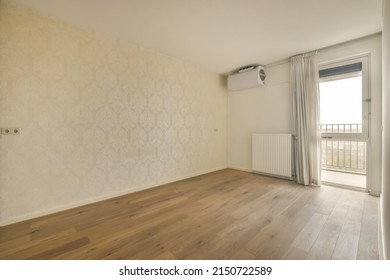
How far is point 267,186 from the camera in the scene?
2773 mm

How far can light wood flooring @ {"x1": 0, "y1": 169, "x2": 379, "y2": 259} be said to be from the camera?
1.25m

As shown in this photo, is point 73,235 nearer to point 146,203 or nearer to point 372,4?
point 146,203

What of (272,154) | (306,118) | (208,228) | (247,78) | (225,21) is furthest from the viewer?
(247,78)

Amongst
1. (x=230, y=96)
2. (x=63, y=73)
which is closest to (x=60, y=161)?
(x=63, y=73)

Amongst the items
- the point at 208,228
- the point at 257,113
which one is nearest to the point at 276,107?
the point at 257,113

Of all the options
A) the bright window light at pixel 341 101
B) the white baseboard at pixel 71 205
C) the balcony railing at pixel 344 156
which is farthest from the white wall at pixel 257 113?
the white baseboard at pixel 71 205

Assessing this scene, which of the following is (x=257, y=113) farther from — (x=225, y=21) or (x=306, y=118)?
(x=225, y=21)

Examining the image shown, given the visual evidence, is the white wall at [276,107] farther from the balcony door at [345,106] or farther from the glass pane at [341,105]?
the glass pane at [341,105]

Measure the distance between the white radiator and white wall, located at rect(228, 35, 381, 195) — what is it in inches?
8.5

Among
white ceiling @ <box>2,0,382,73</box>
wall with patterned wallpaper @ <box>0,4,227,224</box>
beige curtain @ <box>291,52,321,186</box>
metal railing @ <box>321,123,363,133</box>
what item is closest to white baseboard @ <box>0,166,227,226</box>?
wall with patterned wallpaper @ <box>0,4,227,224</box>

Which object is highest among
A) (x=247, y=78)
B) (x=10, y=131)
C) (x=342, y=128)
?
(x=247, y=78)

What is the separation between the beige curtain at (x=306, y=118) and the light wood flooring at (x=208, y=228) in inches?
17.3

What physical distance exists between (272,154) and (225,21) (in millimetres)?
2508

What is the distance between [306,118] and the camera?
2834 millimetres
